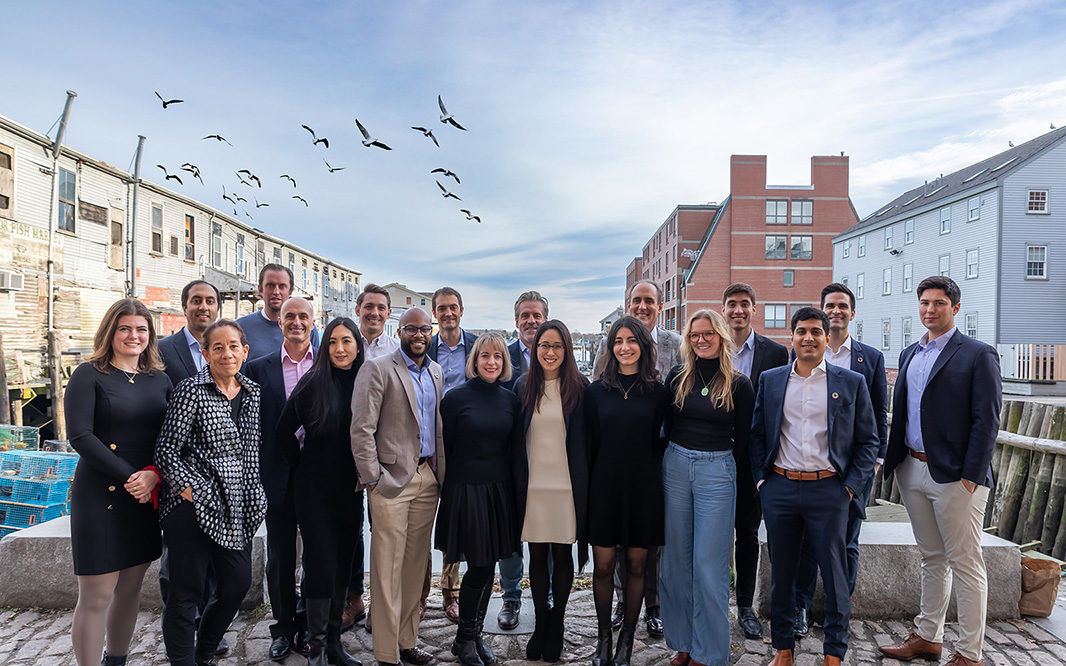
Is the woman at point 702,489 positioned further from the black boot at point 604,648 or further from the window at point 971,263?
the window at point 971,263

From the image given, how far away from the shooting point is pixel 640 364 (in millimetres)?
4379

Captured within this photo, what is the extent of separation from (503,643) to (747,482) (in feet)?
7.40

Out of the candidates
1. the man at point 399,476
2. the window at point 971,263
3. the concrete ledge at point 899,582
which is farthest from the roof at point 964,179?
the man at point 399,476

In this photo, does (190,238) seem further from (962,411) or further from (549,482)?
(962,411)

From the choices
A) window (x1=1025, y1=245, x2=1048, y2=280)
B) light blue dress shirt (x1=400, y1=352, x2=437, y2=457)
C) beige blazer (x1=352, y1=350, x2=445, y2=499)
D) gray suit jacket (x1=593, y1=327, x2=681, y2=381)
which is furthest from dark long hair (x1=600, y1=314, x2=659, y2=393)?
window (x1=1025, y1=245, x2=1048, y2=280)

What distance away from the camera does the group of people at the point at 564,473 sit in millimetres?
4094

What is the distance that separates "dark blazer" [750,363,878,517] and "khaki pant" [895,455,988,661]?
566 mm

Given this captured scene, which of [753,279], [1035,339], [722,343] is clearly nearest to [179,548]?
[722,343]

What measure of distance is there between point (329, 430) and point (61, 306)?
2308 centimetres

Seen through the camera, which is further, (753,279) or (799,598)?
(753,279)

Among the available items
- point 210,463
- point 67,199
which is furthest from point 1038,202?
point 67,199

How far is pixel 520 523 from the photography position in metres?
4.36

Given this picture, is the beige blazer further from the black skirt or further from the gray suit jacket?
the gray suit jacket

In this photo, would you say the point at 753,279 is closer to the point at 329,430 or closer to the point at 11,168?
the point at 11,168
